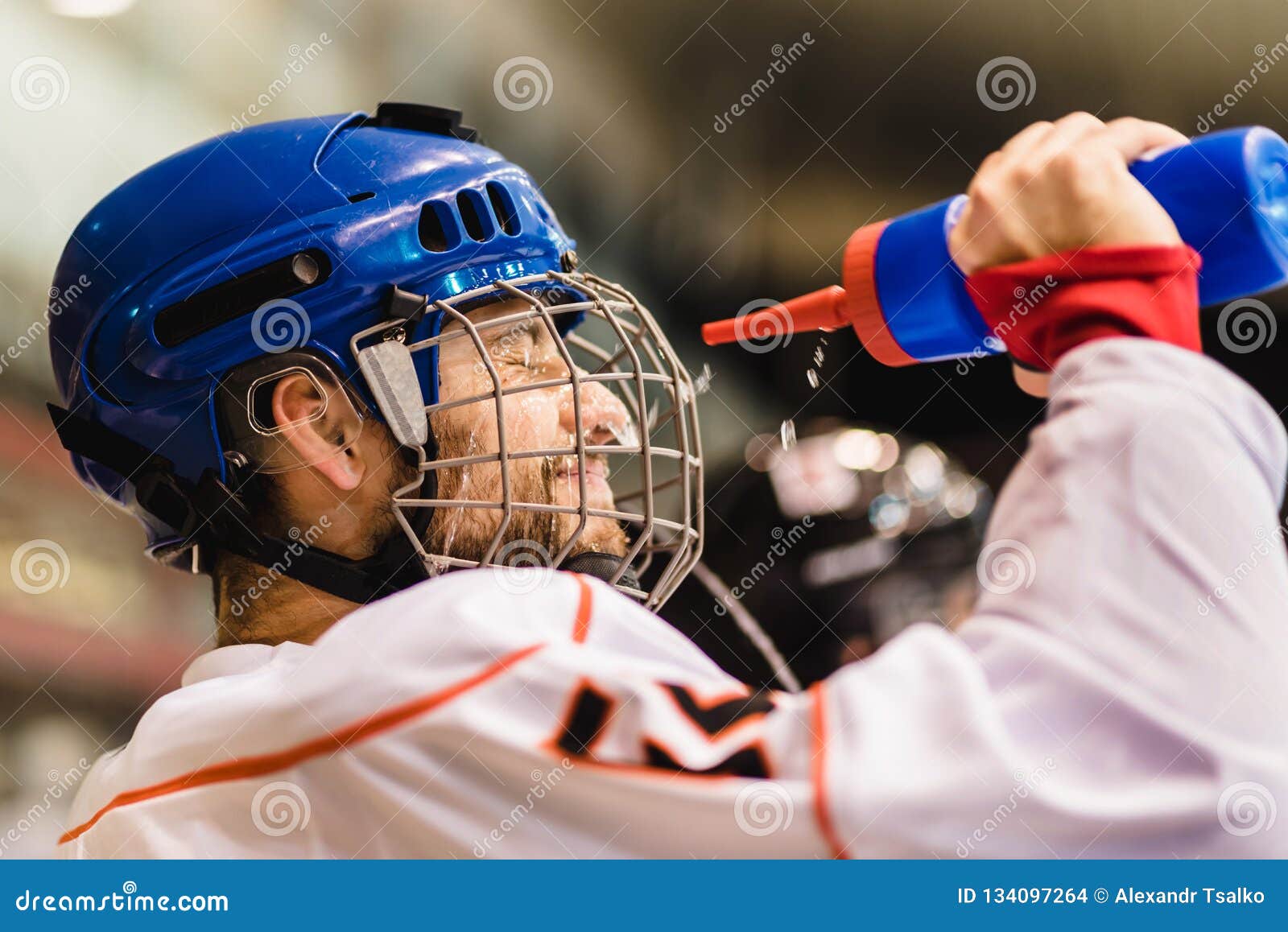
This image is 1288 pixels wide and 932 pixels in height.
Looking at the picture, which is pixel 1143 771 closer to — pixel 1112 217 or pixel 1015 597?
pixel 1015 597

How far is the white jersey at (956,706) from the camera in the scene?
753mm

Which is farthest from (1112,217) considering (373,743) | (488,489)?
(488,489)

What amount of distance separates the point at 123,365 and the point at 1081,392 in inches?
46.4

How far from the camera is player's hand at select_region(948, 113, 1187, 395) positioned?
85 centimetres

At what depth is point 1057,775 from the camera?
760 millimetres
